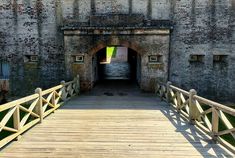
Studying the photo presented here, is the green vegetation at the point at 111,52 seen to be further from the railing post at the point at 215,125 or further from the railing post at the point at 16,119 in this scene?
the railing post at the point at 215,125

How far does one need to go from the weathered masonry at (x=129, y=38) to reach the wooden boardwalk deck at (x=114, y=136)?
4.67 metres

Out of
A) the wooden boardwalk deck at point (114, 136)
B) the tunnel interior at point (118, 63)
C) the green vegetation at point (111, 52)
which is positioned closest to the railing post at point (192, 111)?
the wooden boardwalk deck at point (114, 136)

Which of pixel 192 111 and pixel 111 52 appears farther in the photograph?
pixel 111 52

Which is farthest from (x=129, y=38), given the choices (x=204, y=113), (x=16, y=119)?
(x=16, y=119)

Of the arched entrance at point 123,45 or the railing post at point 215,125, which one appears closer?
the railing post at point 215,125

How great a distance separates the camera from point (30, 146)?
601 centimetres

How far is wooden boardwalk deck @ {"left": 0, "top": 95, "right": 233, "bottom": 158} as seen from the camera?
5.64m

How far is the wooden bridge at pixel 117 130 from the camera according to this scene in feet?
18.7

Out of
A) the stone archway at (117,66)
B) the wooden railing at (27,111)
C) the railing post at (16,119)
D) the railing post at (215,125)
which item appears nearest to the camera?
the wooden railing at (27,111)

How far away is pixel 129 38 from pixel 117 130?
24.8ft

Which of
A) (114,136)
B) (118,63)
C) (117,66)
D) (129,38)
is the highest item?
(129,38)

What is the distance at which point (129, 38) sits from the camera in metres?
14.0

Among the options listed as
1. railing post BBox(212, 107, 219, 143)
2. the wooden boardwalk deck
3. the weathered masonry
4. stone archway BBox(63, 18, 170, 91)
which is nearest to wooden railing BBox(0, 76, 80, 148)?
the wooden boardwalk deck

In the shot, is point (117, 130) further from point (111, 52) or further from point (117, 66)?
point (111, 52)
